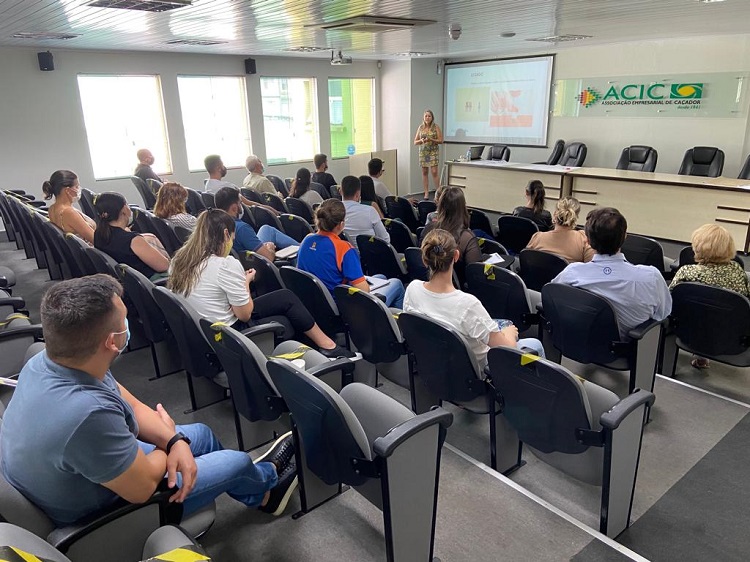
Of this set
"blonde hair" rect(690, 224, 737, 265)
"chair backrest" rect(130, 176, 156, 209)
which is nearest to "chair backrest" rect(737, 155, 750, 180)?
"blonde hair" rect(690, 224, 737, 265)

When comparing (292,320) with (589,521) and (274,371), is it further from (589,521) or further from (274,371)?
(589,521)

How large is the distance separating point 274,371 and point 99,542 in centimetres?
73

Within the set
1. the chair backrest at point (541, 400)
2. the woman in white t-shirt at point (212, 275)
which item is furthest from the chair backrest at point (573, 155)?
the chair backrest at point (541, 400)

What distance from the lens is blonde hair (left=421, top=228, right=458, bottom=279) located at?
2506 millimetres

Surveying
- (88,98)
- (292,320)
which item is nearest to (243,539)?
(292,320)

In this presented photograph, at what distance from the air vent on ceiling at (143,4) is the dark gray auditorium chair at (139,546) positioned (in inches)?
152

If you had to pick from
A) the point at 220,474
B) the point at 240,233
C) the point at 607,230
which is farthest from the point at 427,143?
the point at 220,474

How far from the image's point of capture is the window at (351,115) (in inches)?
446

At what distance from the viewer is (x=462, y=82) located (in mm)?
11086

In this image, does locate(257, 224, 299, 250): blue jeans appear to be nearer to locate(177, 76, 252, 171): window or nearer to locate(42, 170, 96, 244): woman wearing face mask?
locate(42, 170, 96, 244): woman wearing face mask

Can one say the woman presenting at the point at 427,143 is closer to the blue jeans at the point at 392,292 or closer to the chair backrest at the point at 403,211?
the chair backrest at the point at 403,211

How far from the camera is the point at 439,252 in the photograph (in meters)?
2.50

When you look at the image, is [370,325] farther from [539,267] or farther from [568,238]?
[568,238]

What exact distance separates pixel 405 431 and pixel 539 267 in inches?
98.0
